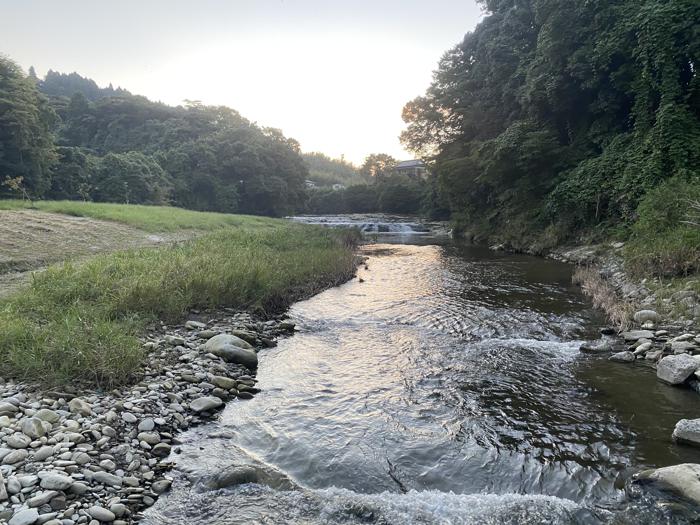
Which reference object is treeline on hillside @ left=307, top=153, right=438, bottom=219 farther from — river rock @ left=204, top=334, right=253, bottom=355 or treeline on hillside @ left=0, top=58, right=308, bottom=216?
river rock @ left=204, top=334, right=253, bottom=355

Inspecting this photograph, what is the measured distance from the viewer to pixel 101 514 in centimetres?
369

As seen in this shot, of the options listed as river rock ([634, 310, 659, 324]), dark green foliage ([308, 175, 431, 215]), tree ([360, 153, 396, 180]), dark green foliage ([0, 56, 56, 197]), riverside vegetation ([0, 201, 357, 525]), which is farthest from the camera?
tree ([360, 153, 396, 180])

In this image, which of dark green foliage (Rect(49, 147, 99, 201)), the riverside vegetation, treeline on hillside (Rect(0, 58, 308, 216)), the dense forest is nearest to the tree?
the dense forest

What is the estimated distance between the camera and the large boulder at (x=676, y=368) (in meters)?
6.53

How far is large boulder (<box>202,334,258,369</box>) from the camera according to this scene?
7375mm

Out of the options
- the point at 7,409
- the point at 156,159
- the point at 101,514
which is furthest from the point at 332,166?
the point at 101,514

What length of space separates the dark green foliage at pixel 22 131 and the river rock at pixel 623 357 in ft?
100

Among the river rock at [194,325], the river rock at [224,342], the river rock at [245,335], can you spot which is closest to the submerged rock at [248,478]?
the river rock at [224,342]

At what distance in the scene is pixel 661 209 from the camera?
12.8 m

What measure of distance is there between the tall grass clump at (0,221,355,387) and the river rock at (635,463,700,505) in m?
6.30

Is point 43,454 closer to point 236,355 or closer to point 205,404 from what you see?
point 205,404

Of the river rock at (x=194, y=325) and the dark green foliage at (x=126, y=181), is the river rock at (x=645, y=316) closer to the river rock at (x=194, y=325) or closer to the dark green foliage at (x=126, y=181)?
the river rock at (x=194, y=325)

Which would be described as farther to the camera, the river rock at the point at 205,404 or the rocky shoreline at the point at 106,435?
the river rock at the point at 205,404

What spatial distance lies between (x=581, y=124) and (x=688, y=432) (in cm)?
2324
